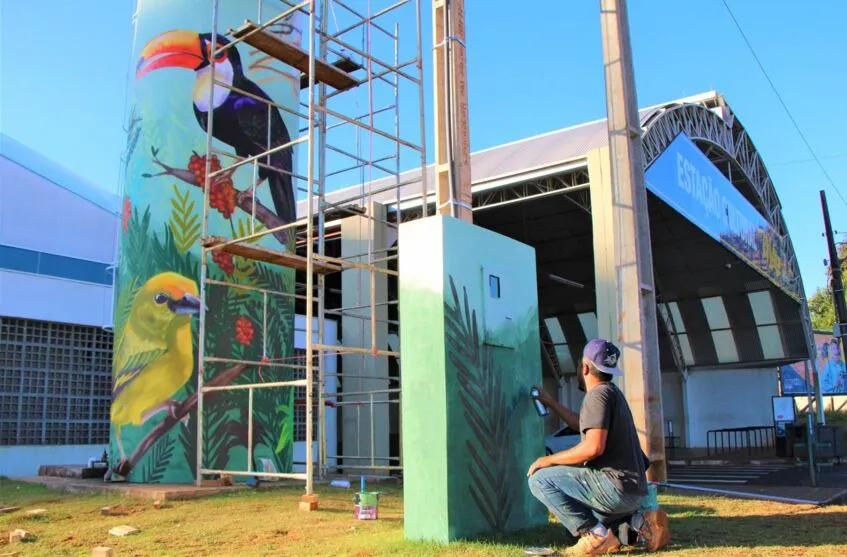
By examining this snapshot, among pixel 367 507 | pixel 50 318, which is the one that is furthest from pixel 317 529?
pixel 50 318

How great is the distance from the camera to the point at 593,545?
4.74 meters

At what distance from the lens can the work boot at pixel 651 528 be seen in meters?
4.99

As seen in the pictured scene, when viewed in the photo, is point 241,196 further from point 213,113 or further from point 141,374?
point 141,374

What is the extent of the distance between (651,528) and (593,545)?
57 centimetres

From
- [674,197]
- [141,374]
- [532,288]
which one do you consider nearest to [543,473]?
[532,288]

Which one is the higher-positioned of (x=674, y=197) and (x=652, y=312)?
(x=674, y=197)

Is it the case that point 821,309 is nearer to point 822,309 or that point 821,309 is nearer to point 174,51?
point 822,309

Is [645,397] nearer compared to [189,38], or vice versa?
[645,397]

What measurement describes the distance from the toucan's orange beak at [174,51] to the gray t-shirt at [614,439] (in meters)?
9.49

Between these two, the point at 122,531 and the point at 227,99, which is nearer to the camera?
the point at 122,531

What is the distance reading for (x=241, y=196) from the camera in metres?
12.0

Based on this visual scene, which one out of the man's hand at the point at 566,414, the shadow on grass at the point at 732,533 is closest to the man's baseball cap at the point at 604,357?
the man's hand at the point at 566,414

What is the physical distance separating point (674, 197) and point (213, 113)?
9592mm

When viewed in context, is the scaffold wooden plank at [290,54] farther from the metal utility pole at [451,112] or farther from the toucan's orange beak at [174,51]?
the metal utility pole at [451,112]
